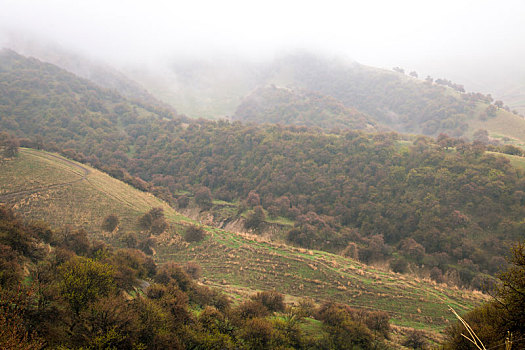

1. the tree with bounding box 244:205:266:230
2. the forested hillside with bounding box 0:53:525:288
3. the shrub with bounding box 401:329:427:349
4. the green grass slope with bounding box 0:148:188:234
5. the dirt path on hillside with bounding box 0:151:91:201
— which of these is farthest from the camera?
the tree with bounding box 244:205:266:230

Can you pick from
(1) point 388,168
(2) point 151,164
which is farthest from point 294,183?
(2) point 151,164

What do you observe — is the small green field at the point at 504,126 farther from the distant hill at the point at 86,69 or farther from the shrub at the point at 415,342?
the distant hill at the point at 86,69

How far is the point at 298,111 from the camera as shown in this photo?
11581 centimetres

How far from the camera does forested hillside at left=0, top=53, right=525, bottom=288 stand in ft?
104

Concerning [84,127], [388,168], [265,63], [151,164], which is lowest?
[151,164]

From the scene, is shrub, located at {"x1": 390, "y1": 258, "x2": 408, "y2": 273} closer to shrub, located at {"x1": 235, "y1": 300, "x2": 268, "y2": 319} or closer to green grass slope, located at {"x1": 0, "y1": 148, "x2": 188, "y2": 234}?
shrub, located at {"x1": 235, "y1": 300, "x2": 268, "y2": 319}

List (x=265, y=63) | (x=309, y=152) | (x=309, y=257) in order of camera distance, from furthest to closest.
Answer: (x=265, y=63)
(x=309, y=152)
(x=309, y=257)

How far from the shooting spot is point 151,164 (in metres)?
67.2

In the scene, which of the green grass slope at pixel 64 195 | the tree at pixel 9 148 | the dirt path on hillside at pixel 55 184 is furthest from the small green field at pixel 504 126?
the tree at pixel 9 148

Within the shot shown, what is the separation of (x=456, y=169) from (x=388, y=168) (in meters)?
10.2

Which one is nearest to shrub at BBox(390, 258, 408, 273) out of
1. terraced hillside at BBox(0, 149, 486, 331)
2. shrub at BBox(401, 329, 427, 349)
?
terraced hillside at BBox(0, 149, 486, 331)

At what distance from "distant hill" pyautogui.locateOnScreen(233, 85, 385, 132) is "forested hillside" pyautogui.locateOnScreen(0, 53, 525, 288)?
124 ft

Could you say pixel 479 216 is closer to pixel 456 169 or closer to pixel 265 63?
pixel 456 169

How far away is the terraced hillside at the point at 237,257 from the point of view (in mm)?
22828
